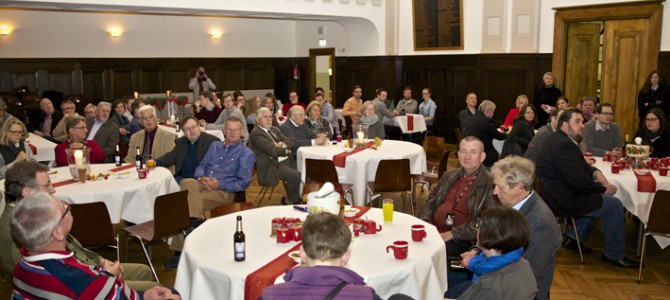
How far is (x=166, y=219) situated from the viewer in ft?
14.8

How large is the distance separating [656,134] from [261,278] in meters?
5.60

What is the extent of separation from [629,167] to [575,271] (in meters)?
1.27

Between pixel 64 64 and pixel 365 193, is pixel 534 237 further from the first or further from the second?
pixel 64 64

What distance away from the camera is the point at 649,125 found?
22.0 feet

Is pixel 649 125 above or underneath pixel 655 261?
above

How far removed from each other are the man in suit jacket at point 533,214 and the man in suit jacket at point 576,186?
168 cm

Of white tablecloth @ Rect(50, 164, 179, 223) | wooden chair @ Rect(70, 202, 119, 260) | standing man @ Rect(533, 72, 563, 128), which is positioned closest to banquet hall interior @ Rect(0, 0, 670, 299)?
standing man @ Rect(533, 72, 563, 128)

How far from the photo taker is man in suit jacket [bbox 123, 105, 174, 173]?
629 cm

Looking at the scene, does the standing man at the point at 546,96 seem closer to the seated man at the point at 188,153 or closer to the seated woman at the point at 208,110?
the seated woman at the point at 208,110

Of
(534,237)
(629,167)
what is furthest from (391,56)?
(534,237)

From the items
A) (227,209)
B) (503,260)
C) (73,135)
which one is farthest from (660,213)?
(73,135)

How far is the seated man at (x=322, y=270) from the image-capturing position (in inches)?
82.7

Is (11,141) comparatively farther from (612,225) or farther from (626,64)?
(626,64)

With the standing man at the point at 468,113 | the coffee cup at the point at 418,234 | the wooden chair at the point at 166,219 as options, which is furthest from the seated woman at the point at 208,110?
the coffee cup at the point at 418,234
